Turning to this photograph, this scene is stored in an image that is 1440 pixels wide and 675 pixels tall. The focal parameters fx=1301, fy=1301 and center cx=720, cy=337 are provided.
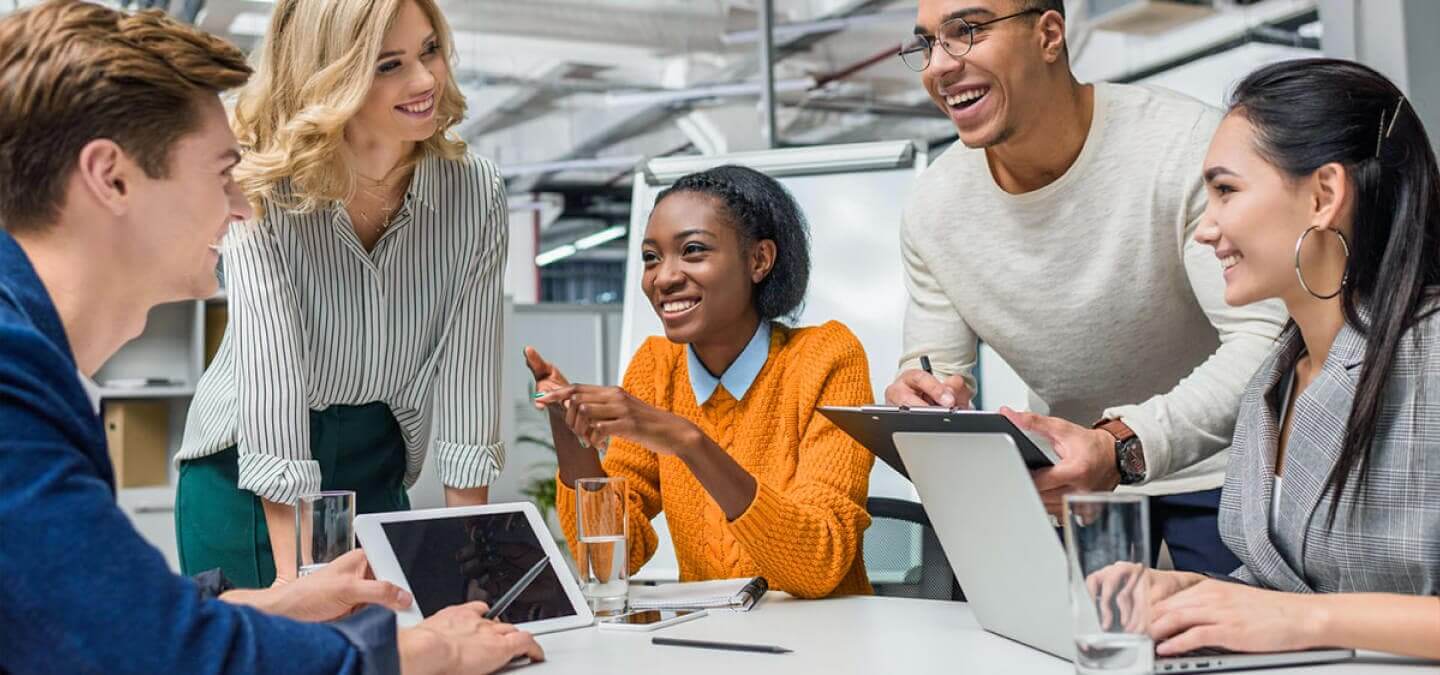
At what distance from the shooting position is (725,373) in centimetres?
220

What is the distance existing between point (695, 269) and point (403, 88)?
1.84 ft

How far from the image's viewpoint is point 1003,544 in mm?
1344

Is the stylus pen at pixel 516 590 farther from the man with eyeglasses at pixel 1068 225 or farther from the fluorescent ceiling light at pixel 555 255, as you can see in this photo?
the fluorescent ceiling light at pixel 555 255

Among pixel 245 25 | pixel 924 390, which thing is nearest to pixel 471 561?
pixel 924 390

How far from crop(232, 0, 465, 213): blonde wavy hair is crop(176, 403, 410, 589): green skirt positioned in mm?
336

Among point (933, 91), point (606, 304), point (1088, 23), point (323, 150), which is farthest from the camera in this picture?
point (606, 304)

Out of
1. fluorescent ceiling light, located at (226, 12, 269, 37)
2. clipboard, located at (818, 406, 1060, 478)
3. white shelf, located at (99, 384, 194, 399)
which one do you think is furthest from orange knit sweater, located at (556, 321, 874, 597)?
fluorescent ceiling light, located at (226, 12, 269, 37)

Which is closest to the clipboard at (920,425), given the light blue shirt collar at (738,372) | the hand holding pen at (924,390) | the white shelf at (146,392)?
the hand holding pen at (924,390)

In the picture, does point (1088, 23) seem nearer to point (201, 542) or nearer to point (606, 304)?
point (606, 304)

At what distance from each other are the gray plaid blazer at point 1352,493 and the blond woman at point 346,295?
1.12 meters

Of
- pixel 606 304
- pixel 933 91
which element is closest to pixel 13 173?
pixel 933 91

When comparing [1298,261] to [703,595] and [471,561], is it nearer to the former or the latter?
[703,595]

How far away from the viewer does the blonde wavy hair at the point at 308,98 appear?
1.84 metres

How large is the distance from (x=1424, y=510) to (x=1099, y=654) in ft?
1.73
